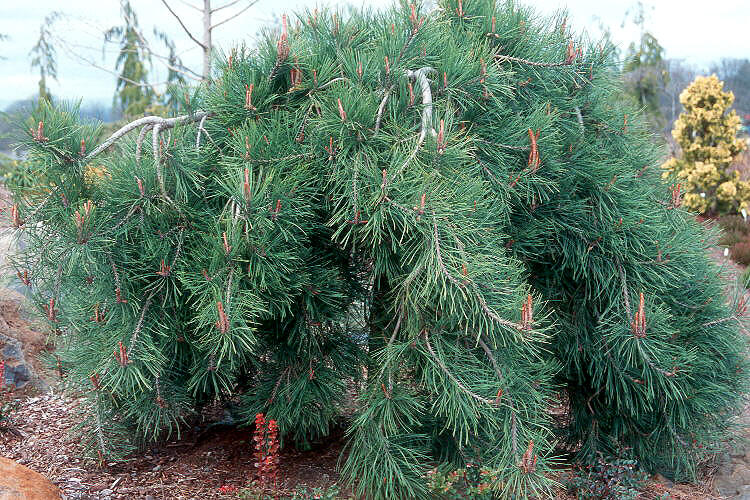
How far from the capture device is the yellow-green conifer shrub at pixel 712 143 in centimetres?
922

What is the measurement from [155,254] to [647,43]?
15185mm

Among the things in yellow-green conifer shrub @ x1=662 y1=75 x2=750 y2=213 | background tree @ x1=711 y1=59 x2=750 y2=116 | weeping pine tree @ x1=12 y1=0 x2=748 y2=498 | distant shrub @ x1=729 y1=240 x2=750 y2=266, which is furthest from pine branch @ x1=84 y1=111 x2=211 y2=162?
background tree @ x1=711 y1=59 x2=750 y2=116

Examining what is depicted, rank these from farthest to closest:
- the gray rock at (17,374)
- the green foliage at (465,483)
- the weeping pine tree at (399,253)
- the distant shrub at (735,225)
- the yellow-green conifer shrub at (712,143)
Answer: the yellow-green conifer shrub at (712,143) → the distant shrub at (735,225) → the gray rock at (17,374) → the green foliage at (465,483) → the weeping pine tree at (399,253)

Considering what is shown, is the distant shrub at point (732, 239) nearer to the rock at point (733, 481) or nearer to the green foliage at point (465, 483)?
the rock at point (733, 481)

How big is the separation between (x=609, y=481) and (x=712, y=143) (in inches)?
333

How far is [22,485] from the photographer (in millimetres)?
2162

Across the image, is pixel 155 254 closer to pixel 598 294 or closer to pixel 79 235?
pixel 79 235

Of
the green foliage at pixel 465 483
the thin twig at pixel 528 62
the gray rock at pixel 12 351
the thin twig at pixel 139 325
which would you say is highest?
the thin twig at pixel 528 62

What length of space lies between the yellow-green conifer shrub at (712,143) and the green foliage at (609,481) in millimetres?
7380

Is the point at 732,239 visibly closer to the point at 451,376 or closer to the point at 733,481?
the point at 733,481

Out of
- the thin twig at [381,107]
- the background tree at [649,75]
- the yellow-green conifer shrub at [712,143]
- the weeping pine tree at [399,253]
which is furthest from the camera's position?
the background tree at [649,75]

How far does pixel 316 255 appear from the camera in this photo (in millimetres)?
2285

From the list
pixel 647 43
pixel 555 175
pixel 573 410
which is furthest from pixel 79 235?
pixel 647 43

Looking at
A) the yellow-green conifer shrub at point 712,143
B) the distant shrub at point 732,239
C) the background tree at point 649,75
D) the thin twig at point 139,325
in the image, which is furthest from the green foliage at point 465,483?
the background tree at point 649,75
